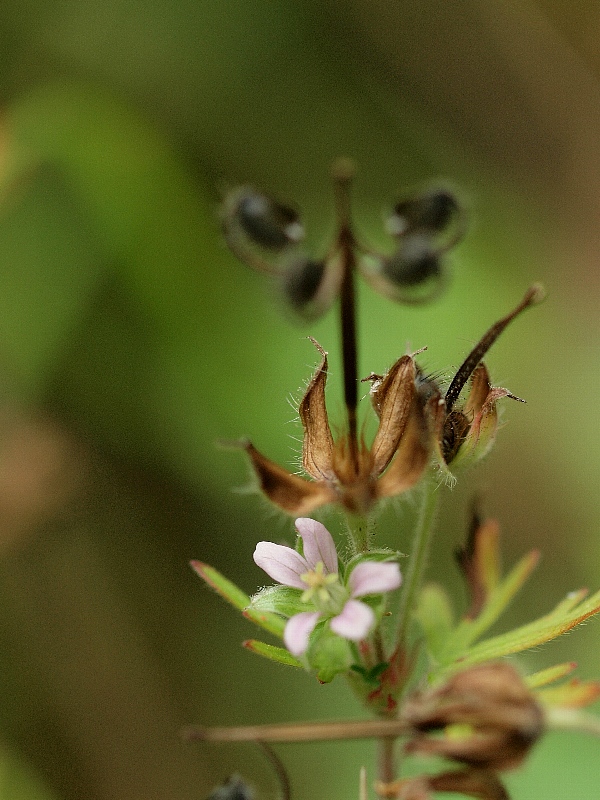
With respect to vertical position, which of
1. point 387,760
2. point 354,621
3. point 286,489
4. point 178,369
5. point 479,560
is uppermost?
point 178,369

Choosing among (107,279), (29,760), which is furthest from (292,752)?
(107,279)

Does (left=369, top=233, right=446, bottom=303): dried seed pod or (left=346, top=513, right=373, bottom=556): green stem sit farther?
(left=346, top=513, right=373, bottom=556): green stem

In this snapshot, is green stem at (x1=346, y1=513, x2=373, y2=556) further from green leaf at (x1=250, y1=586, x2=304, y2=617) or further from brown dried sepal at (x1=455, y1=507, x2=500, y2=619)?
brown dried sepal at (x1=455, y1=507, x2=500, y2=619)

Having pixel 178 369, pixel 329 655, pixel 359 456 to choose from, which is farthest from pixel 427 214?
pixel 178 369

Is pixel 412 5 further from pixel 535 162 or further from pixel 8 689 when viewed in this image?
pixel 8 689

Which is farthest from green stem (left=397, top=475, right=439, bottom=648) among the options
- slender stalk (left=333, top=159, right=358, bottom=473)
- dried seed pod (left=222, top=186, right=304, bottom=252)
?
dried seed pod (left=222, top=186, right=304, bottom=252)

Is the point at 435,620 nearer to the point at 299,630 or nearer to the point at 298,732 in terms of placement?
the point at 299,630
